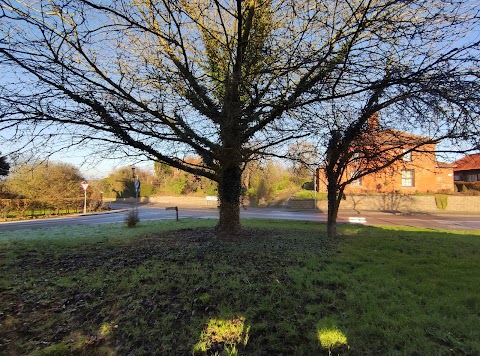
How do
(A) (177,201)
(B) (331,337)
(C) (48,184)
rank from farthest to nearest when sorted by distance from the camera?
(A) (177,201) → (C) (48,184) → (B) (331,337)

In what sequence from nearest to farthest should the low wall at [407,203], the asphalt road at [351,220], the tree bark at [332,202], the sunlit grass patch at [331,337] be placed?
the sunlit grass patch at [331,337]
the tree bark at [332,202]
the asphalt road at [351,220]
the low wall at [407,203]

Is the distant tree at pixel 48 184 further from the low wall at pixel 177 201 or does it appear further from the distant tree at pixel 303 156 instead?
the distant tree at pixel 303 156

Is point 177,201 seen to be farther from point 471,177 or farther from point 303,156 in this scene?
point 471,177

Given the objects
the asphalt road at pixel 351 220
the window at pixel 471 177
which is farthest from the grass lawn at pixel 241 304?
the window at pixel 471 177

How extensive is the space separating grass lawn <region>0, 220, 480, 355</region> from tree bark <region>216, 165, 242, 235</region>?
7.17 feet

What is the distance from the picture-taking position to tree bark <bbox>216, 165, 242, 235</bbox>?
8250 mm

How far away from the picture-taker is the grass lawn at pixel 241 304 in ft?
9.61

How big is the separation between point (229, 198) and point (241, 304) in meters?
4.71

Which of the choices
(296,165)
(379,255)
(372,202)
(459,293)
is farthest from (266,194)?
(459,293)

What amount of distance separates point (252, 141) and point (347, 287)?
4526 mm

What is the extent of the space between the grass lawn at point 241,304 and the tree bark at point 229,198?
86.0 inches

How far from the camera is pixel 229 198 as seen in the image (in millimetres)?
8312

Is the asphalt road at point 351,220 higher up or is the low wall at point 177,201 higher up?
the low wall at point 177,201

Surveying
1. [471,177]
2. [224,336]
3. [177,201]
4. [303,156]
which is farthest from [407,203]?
[224,336]
